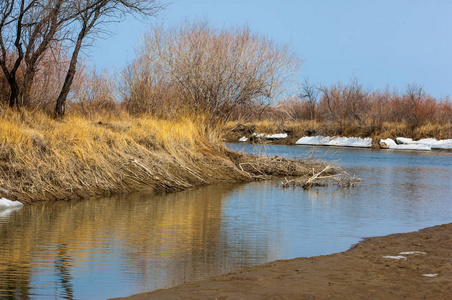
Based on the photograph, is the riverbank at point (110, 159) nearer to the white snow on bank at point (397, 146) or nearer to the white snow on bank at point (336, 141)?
the white snow on bank at point (397, 146)

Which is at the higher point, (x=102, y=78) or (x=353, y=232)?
(x=102, y=78)

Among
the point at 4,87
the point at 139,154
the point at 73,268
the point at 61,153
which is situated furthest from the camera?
the point at 4,87

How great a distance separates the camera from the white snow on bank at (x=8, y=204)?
1084 cm

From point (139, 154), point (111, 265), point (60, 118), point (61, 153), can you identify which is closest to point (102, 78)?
point (60, 118)

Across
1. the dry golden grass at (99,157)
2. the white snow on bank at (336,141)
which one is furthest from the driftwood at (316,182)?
the white snow on bank at (336,141)

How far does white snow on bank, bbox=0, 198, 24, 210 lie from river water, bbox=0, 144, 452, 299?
378 mm

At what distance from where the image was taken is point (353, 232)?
982 cm

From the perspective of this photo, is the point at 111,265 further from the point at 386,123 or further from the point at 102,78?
the point at 386,123

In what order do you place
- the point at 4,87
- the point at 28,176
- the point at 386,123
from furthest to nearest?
1. the point at 386,123
2. the point at 4,87
3. the point at 28,176

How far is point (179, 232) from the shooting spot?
9383 mm

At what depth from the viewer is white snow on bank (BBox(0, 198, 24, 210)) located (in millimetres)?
10844

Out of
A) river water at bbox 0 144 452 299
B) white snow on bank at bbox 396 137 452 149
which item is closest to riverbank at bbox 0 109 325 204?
river water at bbox 0 144 452 299

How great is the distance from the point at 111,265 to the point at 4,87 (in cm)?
1342

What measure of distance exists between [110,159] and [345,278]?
9.17 meters
